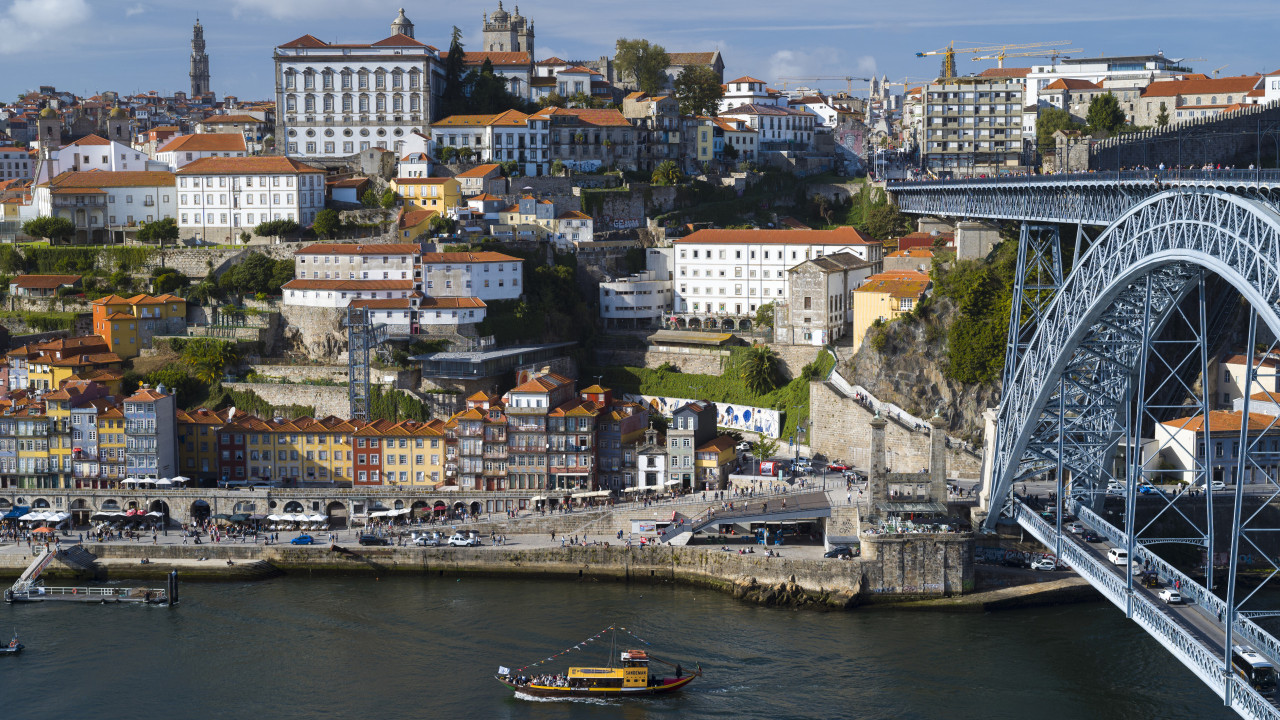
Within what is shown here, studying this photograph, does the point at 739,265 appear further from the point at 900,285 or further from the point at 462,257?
the point at 462,257

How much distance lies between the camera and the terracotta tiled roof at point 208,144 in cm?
5688

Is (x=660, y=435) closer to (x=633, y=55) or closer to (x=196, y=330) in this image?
(x=196, y=330)

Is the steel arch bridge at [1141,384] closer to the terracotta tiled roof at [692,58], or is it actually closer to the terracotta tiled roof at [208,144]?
the terracotta tiled roof at [208,144]

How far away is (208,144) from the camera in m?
57.4

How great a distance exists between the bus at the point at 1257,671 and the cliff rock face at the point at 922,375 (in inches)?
720

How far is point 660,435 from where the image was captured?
3903 centimetres

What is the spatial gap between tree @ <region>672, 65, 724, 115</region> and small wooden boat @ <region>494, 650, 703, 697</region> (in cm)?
4114

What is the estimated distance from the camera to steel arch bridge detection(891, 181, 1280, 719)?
1855cm

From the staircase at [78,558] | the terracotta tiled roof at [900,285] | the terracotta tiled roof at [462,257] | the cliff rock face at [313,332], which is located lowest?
the staircase at [78,558]

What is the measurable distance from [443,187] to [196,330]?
10.2 m

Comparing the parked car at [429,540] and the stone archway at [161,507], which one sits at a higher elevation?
the stone archway at [161,507]

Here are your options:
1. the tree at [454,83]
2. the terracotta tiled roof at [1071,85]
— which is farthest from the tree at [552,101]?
the terracotta tiled roof at [1071,85]

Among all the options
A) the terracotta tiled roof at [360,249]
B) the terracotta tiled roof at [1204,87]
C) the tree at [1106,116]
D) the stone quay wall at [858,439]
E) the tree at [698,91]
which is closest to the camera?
the stone quay wall at [858,439]

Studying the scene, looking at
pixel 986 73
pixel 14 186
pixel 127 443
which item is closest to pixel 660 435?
pixel 127 443
